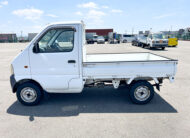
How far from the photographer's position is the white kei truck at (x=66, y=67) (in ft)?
12.4

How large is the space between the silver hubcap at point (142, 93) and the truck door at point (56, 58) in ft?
5.97

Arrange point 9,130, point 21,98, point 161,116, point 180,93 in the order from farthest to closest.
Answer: point 180,93 < point 21,98 < point 161,116 < point 9,130

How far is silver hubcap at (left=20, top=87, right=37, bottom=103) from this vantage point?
13.3 feet

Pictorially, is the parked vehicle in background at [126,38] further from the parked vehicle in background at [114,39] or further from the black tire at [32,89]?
the black tire at [32,89]

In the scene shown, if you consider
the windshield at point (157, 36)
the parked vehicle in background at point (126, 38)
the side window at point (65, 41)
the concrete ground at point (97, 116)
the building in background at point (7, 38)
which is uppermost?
the building in background at point (7, 38)

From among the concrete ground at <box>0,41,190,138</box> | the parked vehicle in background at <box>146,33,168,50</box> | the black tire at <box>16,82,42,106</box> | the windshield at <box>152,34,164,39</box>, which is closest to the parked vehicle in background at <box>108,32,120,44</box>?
the windshield at <box>152,34,164,39</box>

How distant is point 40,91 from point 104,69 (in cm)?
197

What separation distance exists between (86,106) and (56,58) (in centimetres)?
165

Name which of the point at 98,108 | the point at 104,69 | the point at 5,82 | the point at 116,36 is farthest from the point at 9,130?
the point at 116,36

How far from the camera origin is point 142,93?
164 inches

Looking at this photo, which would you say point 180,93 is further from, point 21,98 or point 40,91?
point 21,98

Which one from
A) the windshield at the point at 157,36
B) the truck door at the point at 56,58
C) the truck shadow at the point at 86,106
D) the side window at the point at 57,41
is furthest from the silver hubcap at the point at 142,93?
the windshield at the point at 157,36

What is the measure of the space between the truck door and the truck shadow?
634 mm

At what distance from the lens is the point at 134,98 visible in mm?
4152
